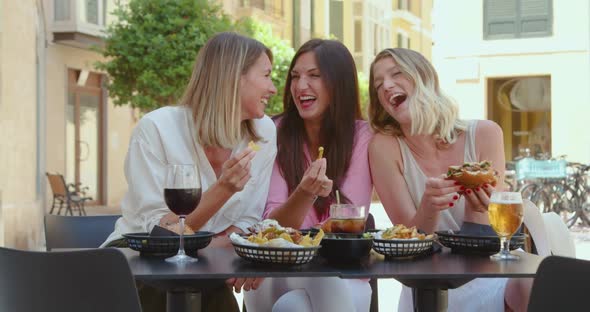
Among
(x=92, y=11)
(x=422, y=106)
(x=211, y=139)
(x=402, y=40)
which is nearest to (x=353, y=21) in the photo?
(x=402, y=40)

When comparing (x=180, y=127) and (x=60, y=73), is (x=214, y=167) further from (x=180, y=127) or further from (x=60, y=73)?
(x=60, y=73)

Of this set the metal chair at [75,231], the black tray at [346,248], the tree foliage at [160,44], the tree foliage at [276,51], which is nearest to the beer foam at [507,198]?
the black tray at [346,248]

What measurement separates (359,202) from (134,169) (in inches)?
37.7

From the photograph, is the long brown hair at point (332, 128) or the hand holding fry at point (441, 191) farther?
the long brown hair at point (332, 128)

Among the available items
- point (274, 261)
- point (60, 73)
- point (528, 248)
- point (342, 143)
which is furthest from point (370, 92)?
point (60, 73)

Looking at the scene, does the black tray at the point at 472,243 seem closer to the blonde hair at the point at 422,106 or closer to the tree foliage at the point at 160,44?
the blonde hair at the point at 422,106

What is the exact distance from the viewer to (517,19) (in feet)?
75.0

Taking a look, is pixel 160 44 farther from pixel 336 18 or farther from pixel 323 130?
pixel 336 18

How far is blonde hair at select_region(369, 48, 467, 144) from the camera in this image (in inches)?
143

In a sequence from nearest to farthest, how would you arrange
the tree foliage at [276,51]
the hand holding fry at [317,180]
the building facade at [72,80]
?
the hand holding fry at [317,180] < the building facade at [72,80] < the tree foliage at [276,51]

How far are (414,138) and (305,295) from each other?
93 cm

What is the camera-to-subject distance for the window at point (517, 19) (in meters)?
22.9

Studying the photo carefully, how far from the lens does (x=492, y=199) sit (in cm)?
280

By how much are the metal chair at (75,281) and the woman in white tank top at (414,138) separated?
163 cm
